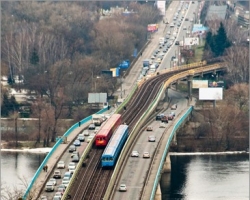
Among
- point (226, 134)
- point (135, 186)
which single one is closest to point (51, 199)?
point (135, 186)

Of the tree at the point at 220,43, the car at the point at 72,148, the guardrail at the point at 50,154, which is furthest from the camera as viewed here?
the tree at the point at 220,43

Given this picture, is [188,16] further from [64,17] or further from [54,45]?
[54,45]

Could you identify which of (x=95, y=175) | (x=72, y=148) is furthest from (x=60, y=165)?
(x=72, y=148)

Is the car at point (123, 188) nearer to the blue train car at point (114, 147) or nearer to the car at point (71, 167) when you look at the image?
the blue train car at point (114, 147)

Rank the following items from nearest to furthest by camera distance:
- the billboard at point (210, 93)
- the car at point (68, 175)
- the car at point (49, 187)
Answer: the car at point (49, 187), the car at point (68, 175), the billboard at point (210, 93)

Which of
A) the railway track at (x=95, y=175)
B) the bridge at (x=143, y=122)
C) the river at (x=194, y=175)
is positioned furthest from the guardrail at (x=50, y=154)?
the railway track at (x=95, y=175)

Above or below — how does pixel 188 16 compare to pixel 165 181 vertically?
above

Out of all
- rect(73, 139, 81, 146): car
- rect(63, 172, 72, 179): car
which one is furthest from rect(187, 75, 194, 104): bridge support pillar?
rect(63, 172, 72, 179): car
